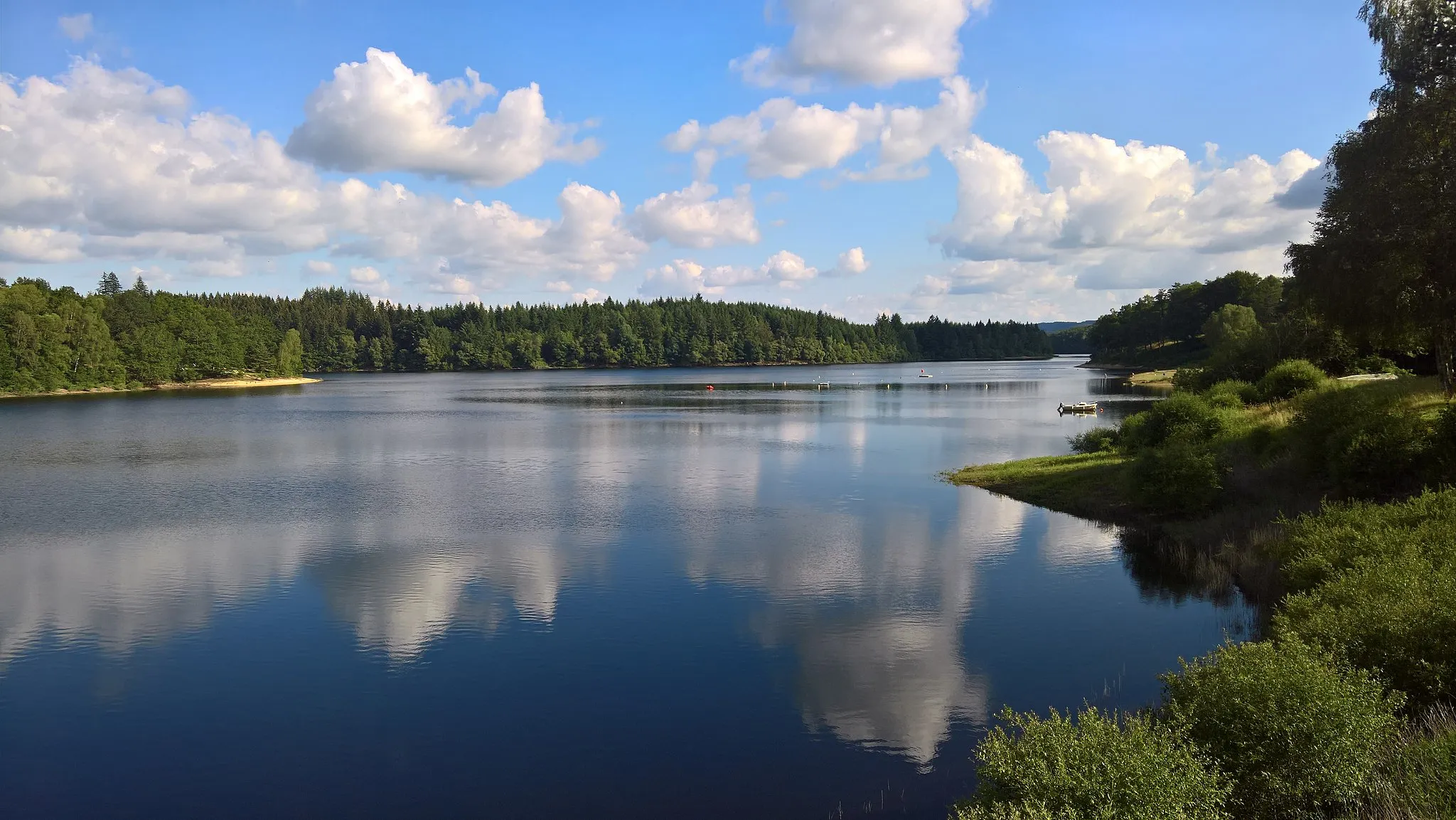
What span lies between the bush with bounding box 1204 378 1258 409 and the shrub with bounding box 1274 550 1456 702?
2976 centimetres

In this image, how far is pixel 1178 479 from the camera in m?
33.8

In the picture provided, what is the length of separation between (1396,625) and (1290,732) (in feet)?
14.6

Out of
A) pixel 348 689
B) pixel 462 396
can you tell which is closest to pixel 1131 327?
pixel 462 396

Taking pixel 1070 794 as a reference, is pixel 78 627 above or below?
below

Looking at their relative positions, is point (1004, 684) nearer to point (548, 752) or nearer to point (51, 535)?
point (548, 752)

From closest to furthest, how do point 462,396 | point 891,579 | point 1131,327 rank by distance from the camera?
1. point 891,579
2. point 462,396
3. point 1131,327

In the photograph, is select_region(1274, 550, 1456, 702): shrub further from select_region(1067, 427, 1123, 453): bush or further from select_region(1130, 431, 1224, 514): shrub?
select_region(1067, 427, 1123, 453): bush

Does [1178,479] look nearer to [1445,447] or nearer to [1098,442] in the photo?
[1445,447]

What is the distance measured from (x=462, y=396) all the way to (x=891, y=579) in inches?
4264

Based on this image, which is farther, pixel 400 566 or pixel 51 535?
pixel 51 535

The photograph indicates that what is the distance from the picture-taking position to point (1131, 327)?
186375 millimetres

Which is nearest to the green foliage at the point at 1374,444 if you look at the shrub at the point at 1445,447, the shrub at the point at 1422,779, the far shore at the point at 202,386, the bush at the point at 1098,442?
the shrub at the point at 1445,447

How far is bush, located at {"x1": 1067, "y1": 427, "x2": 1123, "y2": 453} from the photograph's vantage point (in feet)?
158

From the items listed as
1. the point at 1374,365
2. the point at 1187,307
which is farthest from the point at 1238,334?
the point at 1187,307
